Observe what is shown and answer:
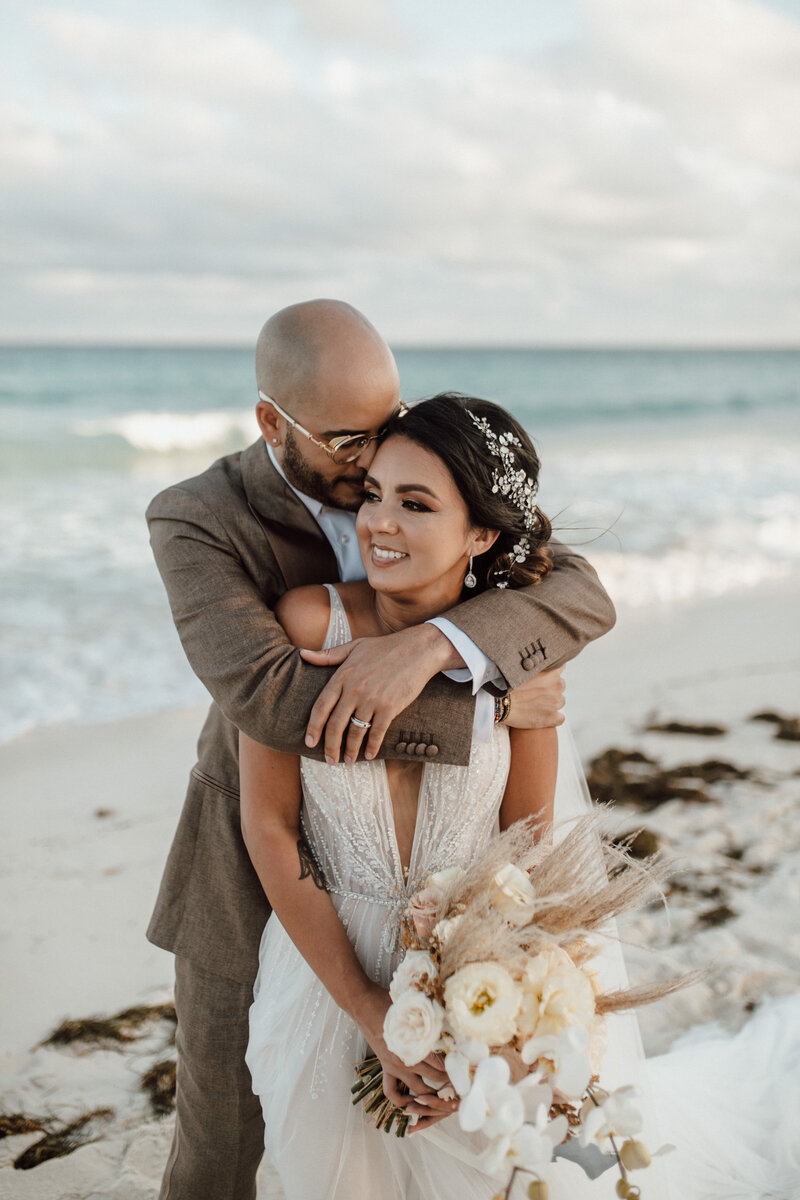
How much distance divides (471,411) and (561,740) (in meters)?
1.12

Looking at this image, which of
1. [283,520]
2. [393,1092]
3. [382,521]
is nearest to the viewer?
[393,1092]

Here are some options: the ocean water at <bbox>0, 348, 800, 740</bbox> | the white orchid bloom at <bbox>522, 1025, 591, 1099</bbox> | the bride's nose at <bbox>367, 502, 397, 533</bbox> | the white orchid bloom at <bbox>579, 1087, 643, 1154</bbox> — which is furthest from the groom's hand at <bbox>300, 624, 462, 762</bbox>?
the ocean water at <bbox>0, 348, 800, 740</bbox>

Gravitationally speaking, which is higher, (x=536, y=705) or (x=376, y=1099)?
(x=536, y=705)

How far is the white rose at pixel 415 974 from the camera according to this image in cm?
170

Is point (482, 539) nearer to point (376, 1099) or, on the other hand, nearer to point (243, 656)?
point (243, 656)

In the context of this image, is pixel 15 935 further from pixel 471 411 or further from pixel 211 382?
pixel 211 382

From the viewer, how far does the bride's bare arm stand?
2359 mm

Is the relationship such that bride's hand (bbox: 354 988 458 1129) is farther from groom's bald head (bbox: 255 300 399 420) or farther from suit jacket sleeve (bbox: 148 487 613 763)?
groom's bald head (bbox: 255 300 399 420)

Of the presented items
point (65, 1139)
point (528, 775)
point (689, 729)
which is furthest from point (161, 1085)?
point (689, 729)

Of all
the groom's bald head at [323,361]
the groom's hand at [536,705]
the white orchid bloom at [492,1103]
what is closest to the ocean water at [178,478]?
the groom's bald head at [323,361]

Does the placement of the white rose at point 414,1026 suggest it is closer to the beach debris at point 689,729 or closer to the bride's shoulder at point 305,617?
the bride's shoulder at point 305,617

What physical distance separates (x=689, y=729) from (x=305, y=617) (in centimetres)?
494

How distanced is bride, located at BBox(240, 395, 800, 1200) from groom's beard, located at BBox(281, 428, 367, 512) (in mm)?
115

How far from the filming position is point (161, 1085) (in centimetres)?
360
